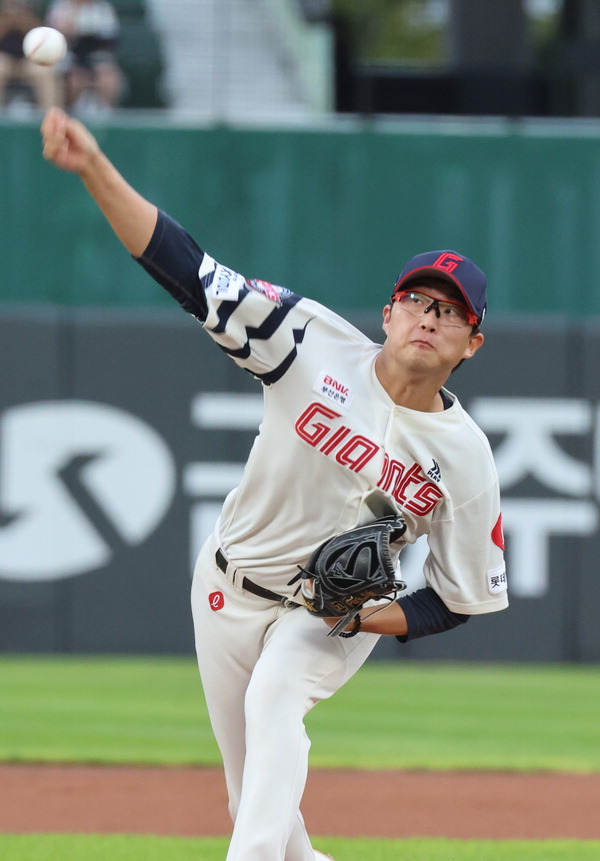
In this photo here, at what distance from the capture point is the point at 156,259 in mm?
3381

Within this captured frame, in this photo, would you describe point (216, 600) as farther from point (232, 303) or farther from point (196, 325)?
point (196, 325)

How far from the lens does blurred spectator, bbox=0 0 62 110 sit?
34.2 feet

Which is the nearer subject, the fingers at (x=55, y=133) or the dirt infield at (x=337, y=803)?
the fingers at (x=55, y=133)

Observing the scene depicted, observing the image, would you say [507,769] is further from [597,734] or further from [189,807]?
[189,807]

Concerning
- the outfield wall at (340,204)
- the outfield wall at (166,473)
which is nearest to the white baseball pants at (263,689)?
the outfield wall at (166,473)

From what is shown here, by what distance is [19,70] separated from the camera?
34.4 ft

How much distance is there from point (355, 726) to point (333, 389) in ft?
12.9

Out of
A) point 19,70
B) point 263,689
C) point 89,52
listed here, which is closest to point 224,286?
point 263,689

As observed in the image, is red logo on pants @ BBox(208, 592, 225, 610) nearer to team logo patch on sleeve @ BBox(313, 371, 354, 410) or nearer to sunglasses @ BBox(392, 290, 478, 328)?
team logo patch on sleeve @ BBox(313, 371, 354, 410)

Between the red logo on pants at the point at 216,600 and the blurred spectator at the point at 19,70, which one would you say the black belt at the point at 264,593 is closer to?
the red logo on pants at the point at 216,600

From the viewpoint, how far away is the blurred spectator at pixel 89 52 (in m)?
10.7

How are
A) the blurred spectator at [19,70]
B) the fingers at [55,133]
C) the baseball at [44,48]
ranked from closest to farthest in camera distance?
the fingers at [55,133]
the baseball at [44,48]
the blurred spectator at [19,70]

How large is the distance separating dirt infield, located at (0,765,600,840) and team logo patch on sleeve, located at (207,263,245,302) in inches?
99.7

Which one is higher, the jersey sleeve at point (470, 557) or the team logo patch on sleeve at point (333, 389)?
the team logo patch on sleeve at point (333, 389)
